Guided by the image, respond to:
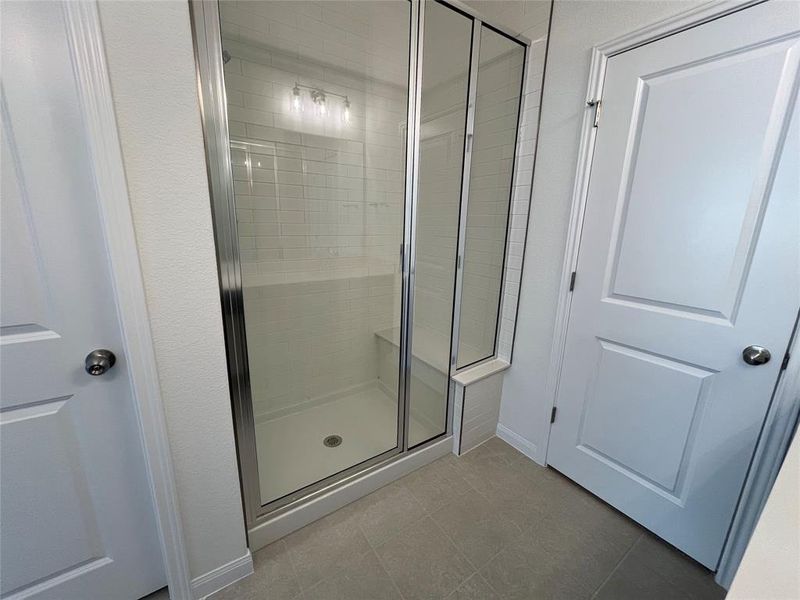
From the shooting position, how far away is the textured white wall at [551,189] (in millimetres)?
1396

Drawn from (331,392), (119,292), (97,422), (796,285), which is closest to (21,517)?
(97,422)

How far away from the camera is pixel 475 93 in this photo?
5.32ft

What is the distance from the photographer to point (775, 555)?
54 cm

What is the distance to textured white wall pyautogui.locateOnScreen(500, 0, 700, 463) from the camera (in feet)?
4.58

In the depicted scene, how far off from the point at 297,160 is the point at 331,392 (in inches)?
60.8

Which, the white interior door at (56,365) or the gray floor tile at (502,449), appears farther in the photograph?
the gray floor tile at (502,449)

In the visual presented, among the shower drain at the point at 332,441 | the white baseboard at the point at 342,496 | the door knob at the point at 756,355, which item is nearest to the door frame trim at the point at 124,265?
the white baseboard at the point at 342,496

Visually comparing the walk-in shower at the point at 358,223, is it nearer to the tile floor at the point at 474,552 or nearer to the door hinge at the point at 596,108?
the tile floor at the point at 474,552

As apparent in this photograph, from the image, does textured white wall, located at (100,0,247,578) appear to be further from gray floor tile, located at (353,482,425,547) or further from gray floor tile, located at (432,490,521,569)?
gray floor tile, located at (432,490,521,569)

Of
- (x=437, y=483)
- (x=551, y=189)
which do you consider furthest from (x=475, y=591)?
(x=551, y=189)

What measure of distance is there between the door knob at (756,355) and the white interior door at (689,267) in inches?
1.2

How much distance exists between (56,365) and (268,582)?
1068 millimetres

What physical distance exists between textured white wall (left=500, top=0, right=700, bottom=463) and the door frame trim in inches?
67.6

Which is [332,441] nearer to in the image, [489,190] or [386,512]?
[386,512]
